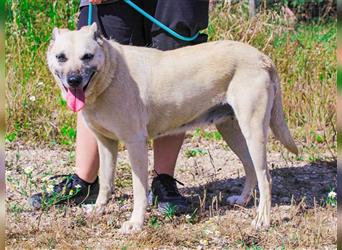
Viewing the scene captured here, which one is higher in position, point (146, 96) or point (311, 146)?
point (146, 96)

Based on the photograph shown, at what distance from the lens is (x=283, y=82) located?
554 centimetres

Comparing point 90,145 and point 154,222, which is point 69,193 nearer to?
point 90,145

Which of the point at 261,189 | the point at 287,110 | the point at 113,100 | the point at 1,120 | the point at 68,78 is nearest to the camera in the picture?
the point at 1,120

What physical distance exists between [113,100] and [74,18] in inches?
102

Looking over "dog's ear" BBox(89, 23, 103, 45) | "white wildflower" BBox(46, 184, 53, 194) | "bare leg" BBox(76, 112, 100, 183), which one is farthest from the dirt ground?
"dog's ear" BBox(89, 23, 103, 45)

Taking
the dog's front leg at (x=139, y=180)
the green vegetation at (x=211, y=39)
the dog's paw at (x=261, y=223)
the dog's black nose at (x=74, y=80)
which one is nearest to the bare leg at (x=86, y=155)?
the dog's front leg at (x=139, y=180)

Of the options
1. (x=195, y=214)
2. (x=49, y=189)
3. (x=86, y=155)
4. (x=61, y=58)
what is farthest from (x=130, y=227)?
(x=61, y=58)

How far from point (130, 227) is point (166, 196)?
480mm

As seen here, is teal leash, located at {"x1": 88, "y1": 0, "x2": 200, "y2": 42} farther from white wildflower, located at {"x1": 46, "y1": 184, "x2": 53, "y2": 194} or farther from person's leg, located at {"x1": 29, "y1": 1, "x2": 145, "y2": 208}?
white wildflower, located at {"x1": 46, "y1": 184, "x2": 53, "y2": 194}

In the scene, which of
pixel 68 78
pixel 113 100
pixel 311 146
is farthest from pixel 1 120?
pixel 311 146

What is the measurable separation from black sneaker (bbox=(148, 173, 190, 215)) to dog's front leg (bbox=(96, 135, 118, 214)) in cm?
27

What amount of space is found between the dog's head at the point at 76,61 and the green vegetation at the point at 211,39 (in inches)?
70.7

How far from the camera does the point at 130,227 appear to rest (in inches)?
128

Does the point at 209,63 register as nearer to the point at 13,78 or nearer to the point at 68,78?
the point at 68,78
